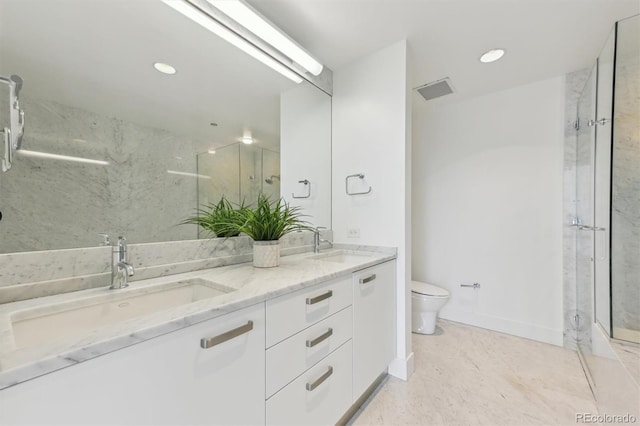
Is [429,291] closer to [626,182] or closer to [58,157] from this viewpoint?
[626,182]

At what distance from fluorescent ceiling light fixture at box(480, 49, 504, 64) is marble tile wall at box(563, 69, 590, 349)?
0.76 meters

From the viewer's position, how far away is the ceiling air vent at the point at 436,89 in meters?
2.31

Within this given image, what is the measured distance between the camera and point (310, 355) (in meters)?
1.05

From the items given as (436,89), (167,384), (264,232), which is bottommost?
(167,384)

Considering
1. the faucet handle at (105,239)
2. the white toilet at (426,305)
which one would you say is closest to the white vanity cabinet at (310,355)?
the faucet handle at (105,239)

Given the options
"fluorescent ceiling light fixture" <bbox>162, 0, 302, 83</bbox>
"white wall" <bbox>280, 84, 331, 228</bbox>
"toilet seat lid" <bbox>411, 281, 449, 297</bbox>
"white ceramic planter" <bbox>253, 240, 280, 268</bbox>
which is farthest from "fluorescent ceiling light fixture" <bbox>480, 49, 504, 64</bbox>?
"white ceramic planter" <bbox>253, 240, 280, 268</bbox>

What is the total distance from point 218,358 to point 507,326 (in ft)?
8.77

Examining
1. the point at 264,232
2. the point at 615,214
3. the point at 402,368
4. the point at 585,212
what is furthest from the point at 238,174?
the point at 585,212

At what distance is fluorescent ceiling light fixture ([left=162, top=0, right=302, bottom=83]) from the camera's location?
1219 millimetres

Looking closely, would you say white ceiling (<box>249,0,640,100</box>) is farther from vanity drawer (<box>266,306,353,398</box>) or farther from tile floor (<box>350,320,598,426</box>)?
tile floor (<box>350,320,598,426</box>)

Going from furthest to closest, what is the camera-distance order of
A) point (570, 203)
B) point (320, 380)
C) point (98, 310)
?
point (570, 203) < point (320, 380) < point (98, 310)

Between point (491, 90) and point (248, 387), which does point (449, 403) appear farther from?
point (491, 90)

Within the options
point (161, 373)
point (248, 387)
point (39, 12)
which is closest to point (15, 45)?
point (39, 12)

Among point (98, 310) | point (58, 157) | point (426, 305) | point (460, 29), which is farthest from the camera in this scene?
point (426, 305)
